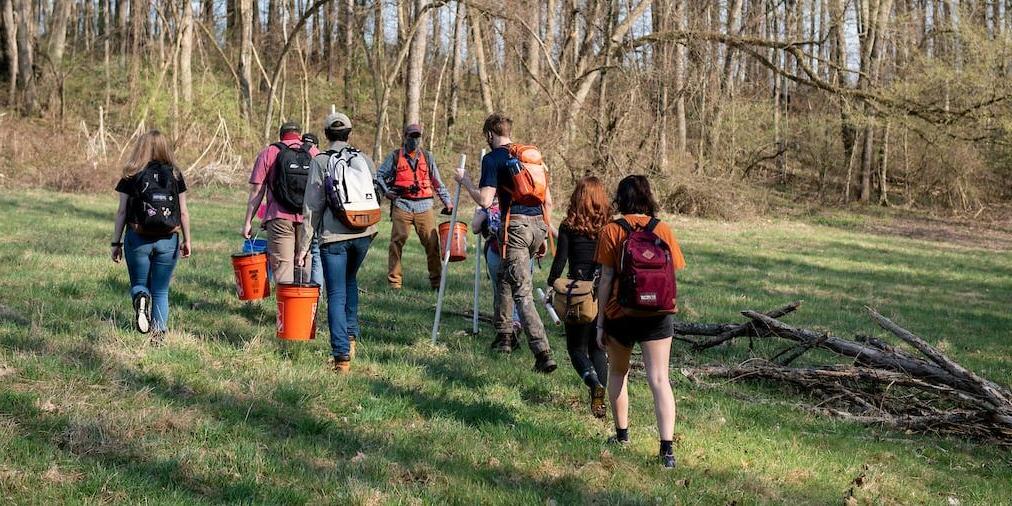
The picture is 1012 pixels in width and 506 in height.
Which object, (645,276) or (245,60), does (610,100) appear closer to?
(245,60)

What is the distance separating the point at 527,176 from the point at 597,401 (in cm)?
186

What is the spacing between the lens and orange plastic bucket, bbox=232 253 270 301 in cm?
845

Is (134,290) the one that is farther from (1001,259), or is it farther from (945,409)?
(1001,259)

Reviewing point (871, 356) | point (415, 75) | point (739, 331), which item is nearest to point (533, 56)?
point (415, 75)

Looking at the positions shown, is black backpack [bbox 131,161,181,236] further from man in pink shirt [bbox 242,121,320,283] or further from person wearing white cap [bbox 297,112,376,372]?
man in pink shirt [bbox 242,121,320,283]

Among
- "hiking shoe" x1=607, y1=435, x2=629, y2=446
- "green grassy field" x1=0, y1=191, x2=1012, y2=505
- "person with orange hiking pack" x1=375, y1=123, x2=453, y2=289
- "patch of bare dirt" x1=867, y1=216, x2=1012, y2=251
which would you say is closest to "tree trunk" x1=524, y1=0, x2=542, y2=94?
"patch of bare dirt" x1=867, y1=216, x2=1012, y2=251

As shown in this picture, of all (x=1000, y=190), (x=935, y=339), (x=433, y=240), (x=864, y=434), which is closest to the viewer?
(x=864, y=434)

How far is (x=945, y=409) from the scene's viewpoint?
7.40 meters

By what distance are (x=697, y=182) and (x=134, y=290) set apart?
68.3 feet

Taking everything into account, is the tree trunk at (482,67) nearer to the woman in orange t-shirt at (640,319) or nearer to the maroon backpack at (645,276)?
the woman in orange t-shirt at (640,319)

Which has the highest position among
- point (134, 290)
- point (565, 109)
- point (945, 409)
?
point (565, 109)

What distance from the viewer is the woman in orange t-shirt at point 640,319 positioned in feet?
16.8

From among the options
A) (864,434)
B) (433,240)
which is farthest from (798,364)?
(433,240)

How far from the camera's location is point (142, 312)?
22.9 feet
